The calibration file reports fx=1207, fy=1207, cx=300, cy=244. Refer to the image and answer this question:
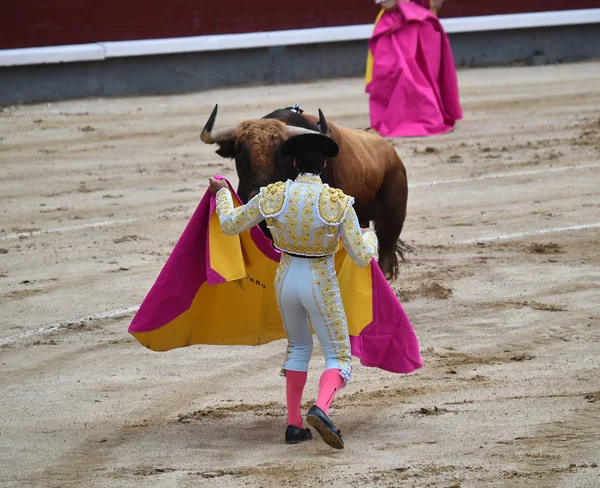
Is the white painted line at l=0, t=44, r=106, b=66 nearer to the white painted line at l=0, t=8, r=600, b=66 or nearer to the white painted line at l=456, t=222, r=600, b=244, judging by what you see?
the white painted line at l=0, t=8, r=600, b=66

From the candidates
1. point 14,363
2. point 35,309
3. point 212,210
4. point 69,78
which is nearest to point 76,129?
point 69,78

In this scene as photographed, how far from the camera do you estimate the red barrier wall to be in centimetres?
1116

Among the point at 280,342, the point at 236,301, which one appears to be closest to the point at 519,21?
the point at 280,342

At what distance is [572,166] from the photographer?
9031 millimetres

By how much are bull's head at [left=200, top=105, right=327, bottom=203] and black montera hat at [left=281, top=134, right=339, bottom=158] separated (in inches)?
38.4

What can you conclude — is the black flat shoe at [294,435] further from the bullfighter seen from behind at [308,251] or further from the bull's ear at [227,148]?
the bull's ear at [227,148]

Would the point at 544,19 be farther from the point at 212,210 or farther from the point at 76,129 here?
the point at 212,210

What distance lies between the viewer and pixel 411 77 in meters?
9.97

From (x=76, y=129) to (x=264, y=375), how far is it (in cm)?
572

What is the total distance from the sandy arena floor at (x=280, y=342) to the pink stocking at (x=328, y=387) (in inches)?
6.5

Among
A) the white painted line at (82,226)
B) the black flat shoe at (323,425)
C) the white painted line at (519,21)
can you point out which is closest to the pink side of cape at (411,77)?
the white painted line at (519,21)

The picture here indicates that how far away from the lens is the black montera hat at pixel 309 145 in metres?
3.78

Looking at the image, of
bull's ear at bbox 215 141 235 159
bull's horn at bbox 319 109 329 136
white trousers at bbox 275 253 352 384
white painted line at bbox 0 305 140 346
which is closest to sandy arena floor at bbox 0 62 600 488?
white painted line at bbox 0 305 140 346

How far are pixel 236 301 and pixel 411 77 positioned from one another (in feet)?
19.1
